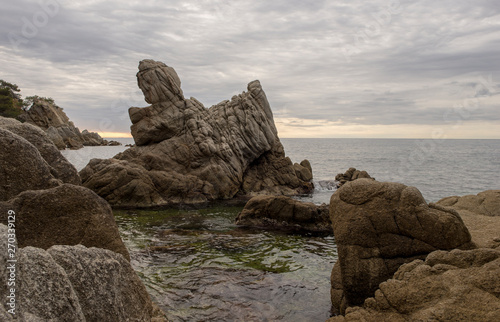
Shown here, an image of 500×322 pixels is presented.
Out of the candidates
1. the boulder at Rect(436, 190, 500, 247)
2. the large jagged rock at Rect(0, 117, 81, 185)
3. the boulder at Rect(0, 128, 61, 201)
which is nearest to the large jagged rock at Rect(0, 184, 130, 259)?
the boulder at Rect(0, 128, 61, 201)

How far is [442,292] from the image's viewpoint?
6977 millimetres

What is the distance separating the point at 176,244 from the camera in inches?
731

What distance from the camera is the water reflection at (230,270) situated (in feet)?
38.1

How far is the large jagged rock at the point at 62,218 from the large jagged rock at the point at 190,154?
22.8m

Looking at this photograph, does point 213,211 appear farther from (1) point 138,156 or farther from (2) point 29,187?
(2) point 29,187

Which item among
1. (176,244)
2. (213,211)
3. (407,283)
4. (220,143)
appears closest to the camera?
(407,283)

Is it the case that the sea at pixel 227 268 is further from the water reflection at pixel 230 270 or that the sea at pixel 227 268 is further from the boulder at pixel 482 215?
the boulder at pixel 482 215

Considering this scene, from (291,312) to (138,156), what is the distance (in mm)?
29647

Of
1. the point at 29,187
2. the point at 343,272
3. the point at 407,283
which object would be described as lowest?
the point at 343,272

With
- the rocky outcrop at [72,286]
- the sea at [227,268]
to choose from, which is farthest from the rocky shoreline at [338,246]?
the sea at [227,268]

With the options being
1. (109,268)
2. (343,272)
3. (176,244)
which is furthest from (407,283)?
(176,244)

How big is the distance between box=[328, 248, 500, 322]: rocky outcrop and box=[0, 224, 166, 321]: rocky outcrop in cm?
482

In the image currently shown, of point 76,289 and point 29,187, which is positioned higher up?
point 29,187

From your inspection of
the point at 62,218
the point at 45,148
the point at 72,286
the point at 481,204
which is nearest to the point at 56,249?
the point at 72,286
